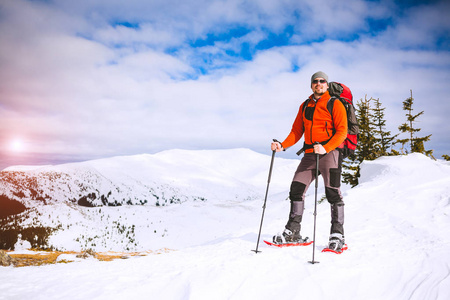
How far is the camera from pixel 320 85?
14.1 feet

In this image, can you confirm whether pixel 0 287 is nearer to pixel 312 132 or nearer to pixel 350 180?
pixel 312 132

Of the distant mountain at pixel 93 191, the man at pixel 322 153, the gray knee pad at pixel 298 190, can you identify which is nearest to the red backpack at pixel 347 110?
the man at pixel 322 153

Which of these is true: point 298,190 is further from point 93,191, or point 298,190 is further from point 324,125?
point 93,191

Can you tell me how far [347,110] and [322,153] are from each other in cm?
84

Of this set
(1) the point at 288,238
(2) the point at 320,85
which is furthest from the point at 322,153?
(1) the point at 288,238

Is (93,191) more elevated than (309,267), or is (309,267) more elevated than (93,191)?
(93,191)

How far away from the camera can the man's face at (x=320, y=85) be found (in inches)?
170

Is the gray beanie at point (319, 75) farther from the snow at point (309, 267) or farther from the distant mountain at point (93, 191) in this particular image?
the distant mountain at point (93, 191)

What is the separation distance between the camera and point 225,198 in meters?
25.8

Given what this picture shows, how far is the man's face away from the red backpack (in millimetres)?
128

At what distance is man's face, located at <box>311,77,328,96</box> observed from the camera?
14.1 ft

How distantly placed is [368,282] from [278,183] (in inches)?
1336

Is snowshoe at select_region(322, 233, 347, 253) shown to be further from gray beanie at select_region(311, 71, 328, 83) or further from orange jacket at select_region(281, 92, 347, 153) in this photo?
gray beanie at select_region(311, 71, 328, 83)

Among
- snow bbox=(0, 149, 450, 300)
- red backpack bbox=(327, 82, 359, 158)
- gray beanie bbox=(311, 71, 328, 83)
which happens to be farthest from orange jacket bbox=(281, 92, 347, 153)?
snow bbox=(0, 149, 450, 300)
